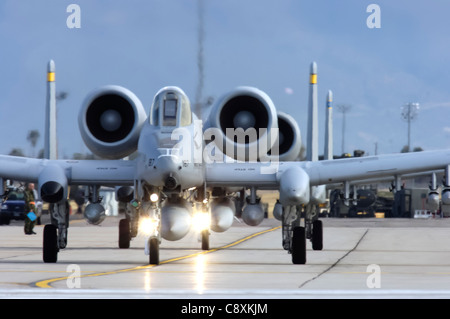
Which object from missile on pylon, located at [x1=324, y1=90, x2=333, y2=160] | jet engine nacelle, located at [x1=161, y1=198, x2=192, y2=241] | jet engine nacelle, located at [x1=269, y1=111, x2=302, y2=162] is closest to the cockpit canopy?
jet engine nacelle, located at [x1=161, y1=198, x2=192, y2=241]

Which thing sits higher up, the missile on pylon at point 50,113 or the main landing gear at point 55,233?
the missile on pylon at point 50,113

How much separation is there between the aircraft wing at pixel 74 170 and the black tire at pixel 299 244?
12.9 feet

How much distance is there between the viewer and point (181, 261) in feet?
67.4

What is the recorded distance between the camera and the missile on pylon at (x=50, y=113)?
2492cm

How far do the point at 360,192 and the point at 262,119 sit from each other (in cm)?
5053

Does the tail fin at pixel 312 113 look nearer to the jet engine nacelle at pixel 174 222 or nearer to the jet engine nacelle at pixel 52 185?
the jet engine nacelle at pixel 174 222

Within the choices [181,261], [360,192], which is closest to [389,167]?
[181,261]

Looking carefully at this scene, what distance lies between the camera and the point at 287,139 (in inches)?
920

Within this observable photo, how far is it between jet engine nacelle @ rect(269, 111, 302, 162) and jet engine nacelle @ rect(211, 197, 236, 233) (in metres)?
2.42

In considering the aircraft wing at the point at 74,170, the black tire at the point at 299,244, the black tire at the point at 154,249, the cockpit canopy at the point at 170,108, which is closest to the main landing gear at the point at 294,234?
the black tire at the point at 299,244

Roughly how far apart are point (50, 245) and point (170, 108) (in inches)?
170

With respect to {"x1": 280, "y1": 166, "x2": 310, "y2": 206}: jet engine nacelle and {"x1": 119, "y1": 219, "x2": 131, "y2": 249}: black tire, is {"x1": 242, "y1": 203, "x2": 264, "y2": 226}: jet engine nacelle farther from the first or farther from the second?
{"x1": 119, "y1": 219, "x2": 131, "y2": 249}: black tire
